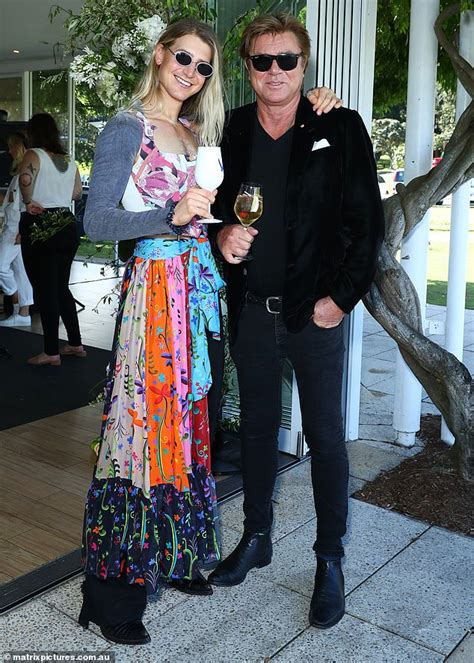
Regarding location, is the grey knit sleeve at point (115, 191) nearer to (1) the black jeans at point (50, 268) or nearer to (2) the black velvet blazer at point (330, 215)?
(2) the black velvet blazer at point (330, 215)

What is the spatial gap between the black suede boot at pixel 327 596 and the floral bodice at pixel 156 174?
4.08ft

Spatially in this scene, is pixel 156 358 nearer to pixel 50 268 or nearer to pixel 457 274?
pixel 457 274

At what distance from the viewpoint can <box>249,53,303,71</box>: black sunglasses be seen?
2561 millimetres

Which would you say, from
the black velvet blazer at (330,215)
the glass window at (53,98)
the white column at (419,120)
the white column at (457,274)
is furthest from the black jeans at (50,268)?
the glass window at (53,98)

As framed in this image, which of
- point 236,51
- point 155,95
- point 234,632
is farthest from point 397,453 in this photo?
point 155,95

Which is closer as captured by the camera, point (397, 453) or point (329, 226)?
point (329, 226)

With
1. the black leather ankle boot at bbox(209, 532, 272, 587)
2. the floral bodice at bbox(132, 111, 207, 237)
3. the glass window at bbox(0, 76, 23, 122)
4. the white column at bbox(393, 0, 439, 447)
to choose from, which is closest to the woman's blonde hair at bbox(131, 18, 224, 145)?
the floral bodice at bbox(132, 111, 207, 237)

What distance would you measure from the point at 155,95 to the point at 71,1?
27.2 feet

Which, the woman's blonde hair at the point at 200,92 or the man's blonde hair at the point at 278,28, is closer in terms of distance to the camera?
the woman's blonde hair at the point at 200,92

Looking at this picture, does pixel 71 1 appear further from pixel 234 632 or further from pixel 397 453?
pixel 234 632

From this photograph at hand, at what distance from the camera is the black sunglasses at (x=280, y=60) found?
2561 mm

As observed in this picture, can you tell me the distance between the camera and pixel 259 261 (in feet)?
8.89

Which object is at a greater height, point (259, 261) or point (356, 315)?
point (259, 261)

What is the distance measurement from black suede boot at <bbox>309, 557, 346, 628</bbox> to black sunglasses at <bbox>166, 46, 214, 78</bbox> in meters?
1.67
